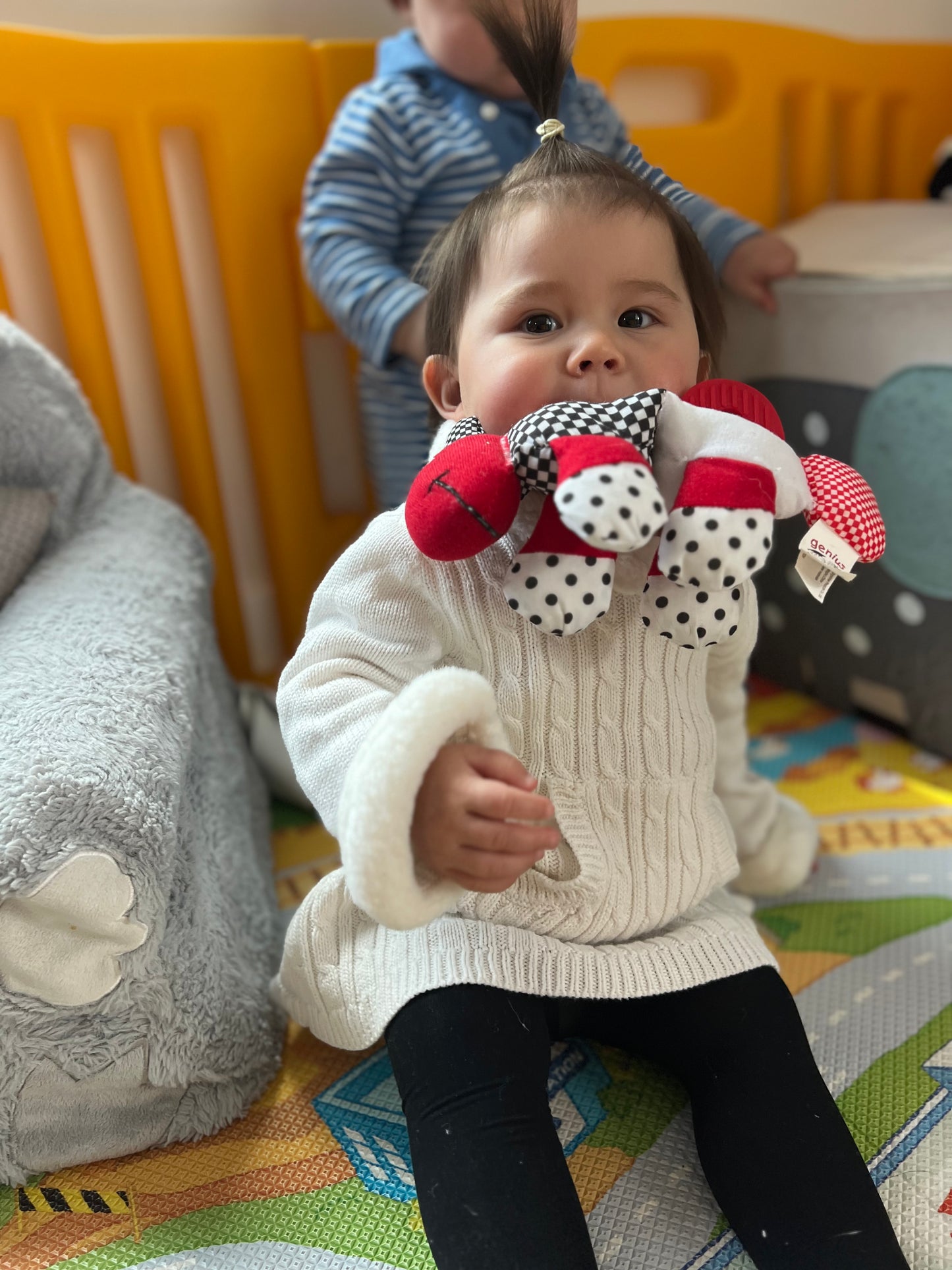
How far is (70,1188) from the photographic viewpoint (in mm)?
637

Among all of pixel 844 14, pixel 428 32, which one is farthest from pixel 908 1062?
pixel 844 14

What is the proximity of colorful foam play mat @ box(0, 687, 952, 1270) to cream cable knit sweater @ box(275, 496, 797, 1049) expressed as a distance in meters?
0.07

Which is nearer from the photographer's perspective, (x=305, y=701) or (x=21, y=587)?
(x=305, y=701)

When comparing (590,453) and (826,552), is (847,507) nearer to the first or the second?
(826,552)

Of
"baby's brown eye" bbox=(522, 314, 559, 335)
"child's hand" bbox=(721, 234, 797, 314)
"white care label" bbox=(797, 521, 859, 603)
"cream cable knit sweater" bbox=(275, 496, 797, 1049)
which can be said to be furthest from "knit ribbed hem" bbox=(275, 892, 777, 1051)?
"child's hand" bbox=(721, 234, 797, 314)

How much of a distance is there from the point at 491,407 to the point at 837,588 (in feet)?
2.00

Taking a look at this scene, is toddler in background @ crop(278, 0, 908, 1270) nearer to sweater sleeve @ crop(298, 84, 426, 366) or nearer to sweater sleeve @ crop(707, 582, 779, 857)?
sweater sleeve @ crop(707, 582, 779, 857)

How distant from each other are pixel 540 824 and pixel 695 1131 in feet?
0.77

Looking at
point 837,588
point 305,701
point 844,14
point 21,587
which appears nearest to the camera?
point 305,701

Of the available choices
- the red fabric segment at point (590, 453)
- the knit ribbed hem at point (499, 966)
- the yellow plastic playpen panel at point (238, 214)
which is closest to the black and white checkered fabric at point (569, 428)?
the red fabric segment at point (590, 453)

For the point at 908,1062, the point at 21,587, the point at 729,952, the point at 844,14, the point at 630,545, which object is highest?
the point at 844,14

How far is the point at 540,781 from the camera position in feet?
2.04

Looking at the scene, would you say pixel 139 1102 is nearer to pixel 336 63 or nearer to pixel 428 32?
pixel 428 32

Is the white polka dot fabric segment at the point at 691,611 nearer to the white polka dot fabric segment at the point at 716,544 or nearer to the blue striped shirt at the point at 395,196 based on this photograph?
the white polka dot fabric segment at the point at 716,544
